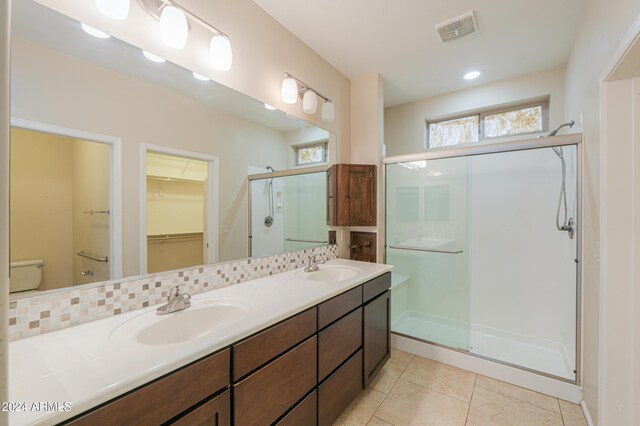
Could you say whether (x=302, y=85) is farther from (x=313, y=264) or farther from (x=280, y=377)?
(x=280, y=377)

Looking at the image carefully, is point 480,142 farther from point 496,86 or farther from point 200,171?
point 200,171

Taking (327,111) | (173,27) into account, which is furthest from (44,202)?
(327,111)

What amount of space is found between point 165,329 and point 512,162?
10.6 ft

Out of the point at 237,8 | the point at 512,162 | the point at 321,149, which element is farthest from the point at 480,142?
the point at 237,8

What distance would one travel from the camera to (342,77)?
2674mm

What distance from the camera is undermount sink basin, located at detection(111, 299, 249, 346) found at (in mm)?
1038

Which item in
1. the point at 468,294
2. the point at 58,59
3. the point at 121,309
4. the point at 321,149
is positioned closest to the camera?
the point at 58,59

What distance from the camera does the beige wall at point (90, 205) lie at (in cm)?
113

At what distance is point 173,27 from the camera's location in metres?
1.31

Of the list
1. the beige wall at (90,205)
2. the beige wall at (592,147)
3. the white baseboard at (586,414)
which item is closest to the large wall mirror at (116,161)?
the beige wall at (90,205)

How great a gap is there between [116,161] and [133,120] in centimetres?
21

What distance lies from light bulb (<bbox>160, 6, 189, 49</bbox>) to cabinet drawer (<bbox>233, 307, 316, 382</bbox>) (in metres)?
1.45

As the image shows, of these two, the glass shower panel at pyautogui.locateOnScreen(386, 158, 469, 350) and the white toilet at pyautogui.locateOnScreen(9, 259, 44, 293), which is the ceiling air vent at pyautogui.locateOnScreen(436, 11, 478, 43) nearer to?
the glass shower panel at pyautogui.locateOnScreen(386, 158, 469, 350)

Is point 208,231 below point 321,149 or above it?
below
